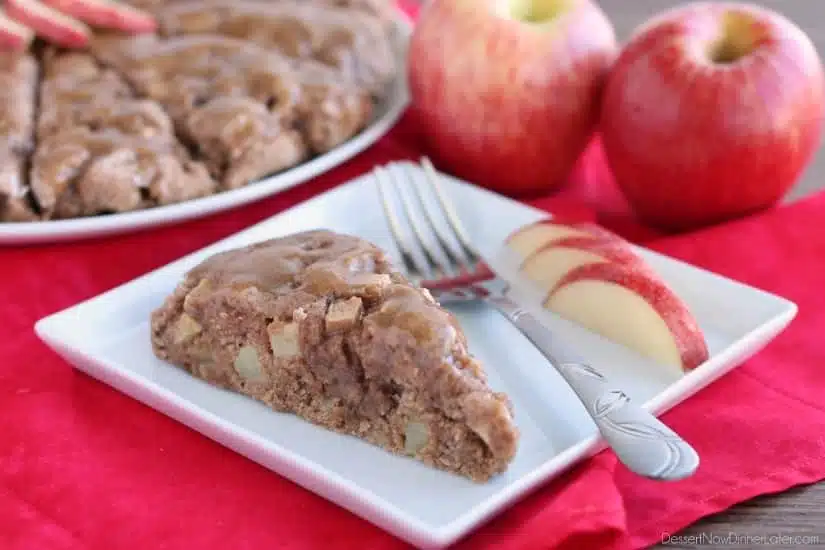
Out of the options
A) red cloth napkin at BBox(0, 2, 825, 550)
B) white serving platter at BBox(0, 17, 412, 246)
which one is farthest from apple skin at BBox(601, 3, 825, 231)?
white serving platter at BBox(0, 17, 412, 246)

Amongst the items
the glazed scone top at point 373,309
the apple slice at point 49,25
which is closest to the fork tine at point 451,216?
the glazed scone top at point 373,309

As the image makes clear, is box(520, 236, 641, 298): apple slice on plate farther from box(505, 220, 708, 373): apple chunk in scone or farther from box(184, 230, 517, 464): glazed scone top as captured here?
box(184, 230, 517, 464): glazed scone top

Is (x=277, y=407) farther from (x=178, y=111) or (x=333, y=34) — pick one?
(x=333, y=34)

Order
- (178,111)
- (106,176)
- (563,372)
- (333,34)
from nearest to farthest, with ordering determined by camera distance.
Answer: (563,372) < (106,176) < (178,111) < (333,34)

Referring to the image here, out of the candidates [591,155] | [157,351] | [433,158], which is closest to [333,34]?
[433,158]

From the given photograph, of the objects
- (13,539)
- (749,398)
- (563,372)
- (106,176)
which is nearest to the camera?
(13,539)

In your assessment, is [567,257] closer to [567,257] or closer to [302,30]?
[567,257]

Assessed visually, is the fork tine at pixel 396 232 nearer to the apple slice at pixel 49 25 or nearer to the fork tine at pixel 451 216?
the fork tine at pixel 451 216
